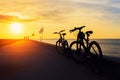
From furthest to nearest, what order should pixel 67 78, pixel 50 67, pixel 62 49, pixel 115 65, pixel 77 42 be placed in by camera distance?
pixel 62 49 < pixel 77 42 < pixel 50 67 < pixel 115 65 < pixel 67 78

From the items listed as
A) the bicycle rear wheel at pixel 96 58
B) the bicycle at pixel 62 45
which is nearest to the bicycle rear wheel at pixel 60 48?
the bicycle at pixel 62 45

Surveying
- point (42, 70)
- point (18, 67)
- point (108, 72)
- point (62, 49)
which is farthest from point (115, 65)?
point (62, 49)

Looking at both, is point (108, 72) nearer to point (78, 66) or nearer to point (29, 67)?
point (78, 66)

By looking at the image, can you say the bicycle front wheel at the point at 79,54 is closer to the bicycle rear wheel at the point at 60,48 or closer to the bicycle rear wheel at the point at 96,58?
the bicycle rear wheel at the point at 96,58

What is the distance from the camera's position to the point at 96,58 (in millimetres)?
12078

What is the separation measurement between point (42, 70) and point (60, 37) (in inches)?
243

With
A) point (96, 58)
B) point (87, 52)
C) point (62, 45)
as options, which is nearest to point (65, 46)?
point (62, 45)

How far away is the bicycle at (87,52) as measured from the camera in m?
12.0

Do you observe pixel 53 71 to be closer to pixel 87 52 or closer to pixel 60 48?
pixel 87 52

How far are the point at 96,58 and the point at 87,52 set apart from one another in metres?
0.79

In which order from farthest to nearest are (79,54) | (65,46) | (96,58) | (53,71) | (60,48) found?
(60,48) < (65,46) < (79,54) < (53,71) < (96,58)

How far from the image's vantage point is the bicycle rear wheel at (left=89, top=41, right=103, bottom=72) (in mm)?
11828

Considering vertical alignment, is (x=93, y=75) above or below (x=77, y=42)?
below

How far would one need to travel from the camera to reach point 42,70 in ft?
41.5
